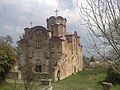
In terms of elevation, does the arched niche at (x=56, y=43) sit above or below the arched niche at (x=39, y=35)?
below

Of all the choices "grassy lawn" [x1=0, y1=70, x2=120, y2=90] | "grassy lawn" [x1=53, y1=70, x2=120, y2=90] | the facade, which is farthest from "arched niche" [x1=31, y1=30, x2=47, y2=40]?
"grassy lawn" [x1=0, y1=70, x2=120, y2=90]

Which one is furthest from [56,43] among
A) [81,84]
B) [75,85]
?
[75,85]

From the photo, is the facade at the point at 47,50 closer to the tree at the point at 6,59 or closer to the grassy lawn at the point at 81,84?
the grassy lawn at the point at 81,84

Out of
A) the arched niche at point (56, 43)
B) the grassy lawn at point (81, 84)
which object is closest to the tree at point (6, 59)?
the grassy lawn at point (81, 84)

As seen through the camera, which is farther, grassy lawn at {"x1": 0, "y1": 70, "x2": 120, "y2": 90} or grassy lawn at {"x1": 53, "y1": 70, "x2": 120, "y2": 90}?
grassy lawn at {"x1": 53, "y1": 70, "x2": 120, "y2": 90}

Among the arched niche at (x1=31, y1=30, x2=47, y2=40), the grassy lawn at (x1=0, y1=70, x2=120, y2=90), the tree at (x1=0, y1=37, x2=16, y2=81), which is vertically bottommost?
the grassy lawn at (x1=0, y1=70, x2=120, y2=90)

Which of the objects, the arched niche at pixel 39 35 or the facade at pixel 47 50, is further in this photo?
the arched niche at pixel 39 35

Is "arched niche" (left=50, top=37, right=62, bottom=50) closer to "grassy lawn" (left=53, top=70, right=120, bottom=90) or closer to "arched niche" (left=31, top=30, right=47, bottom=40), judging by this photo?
"arched niche" (left=31, top=30, right=47, bottom=40)

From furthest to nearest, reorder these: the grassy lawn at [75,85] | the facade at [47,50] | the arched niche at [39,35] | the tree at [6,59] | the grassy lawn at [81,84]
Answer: the arched niche at [39,35] → the facade at [47,50] → the tree at [6,59] → the grassy lawn at [81,84] → the grassy lawn at [75,85]

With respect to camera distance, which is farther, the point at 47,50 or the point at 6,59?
the point at 47,50

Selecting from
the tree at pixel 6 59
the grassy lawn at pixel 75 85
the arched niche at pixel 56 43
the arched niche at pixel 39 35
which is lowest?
the grassy lawn at pixel 75 85

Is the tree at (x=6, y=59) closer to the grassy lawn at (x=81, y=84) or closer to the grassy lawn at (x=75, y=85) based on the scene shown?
the grassy lawn at (x=75, y=85)

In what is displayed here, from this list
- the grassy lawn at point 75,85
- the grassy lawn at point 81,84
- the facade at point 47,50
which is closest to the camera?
the grassy lawn at point 75,85

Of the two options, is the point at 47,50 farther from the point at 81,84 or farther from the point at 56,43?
the point at 81,84
